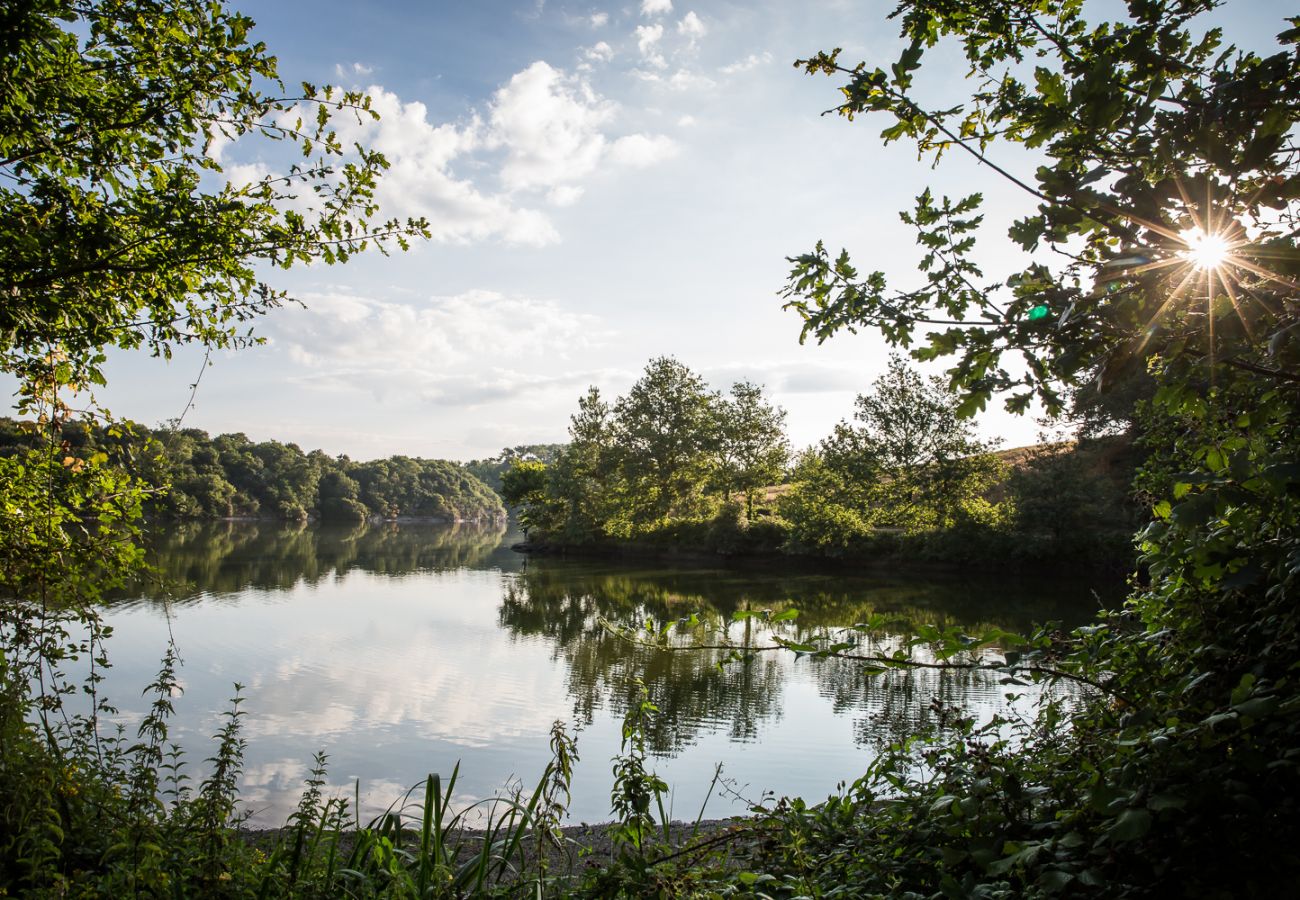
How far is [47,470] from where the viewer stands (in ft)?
13.8

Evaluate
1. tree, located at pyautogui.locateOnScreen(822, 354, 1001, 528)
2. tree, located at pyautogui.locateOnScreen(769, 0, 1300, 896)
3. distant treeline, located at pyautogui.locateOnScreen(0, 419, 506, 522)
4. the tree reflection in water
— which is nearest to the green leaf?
tree, located at pyautogui.locateOnScreen(769, 0, 1300, 896)

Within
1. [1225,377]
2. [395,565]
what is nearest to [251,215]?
[1225,377]

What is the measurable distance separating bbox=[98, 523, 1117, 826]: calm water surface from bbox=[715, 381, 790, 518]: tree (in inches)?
528

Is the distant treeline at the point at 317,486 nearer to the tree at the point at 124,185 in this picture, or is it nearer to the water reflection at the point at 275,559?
the water reflection at the point at 275,559

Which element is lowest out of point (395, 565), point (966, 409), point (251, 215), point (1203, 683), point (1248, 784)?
point (395, 565)

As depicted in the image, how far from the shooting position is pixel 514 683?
13.9 m

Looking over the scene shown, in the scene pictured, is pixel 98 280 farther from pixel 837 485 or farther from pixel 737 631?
pixel 837 485

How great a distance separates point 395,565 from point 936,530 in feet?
86.9

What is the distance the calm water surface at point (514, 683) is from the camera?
29.5 ft

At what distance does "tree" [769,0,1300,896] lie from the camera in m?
1.71

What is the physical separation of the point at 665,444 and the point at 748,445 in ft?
15.3

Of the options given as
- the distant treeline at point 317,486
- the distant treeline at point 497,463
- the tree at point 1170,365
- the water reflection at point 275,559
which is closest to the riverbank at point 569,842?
the tree at point 1170,365

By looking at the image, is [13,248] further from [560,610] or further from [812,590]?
[812,590]

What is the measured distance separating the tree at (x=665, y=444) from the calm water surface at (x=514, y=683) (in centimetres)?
1424
